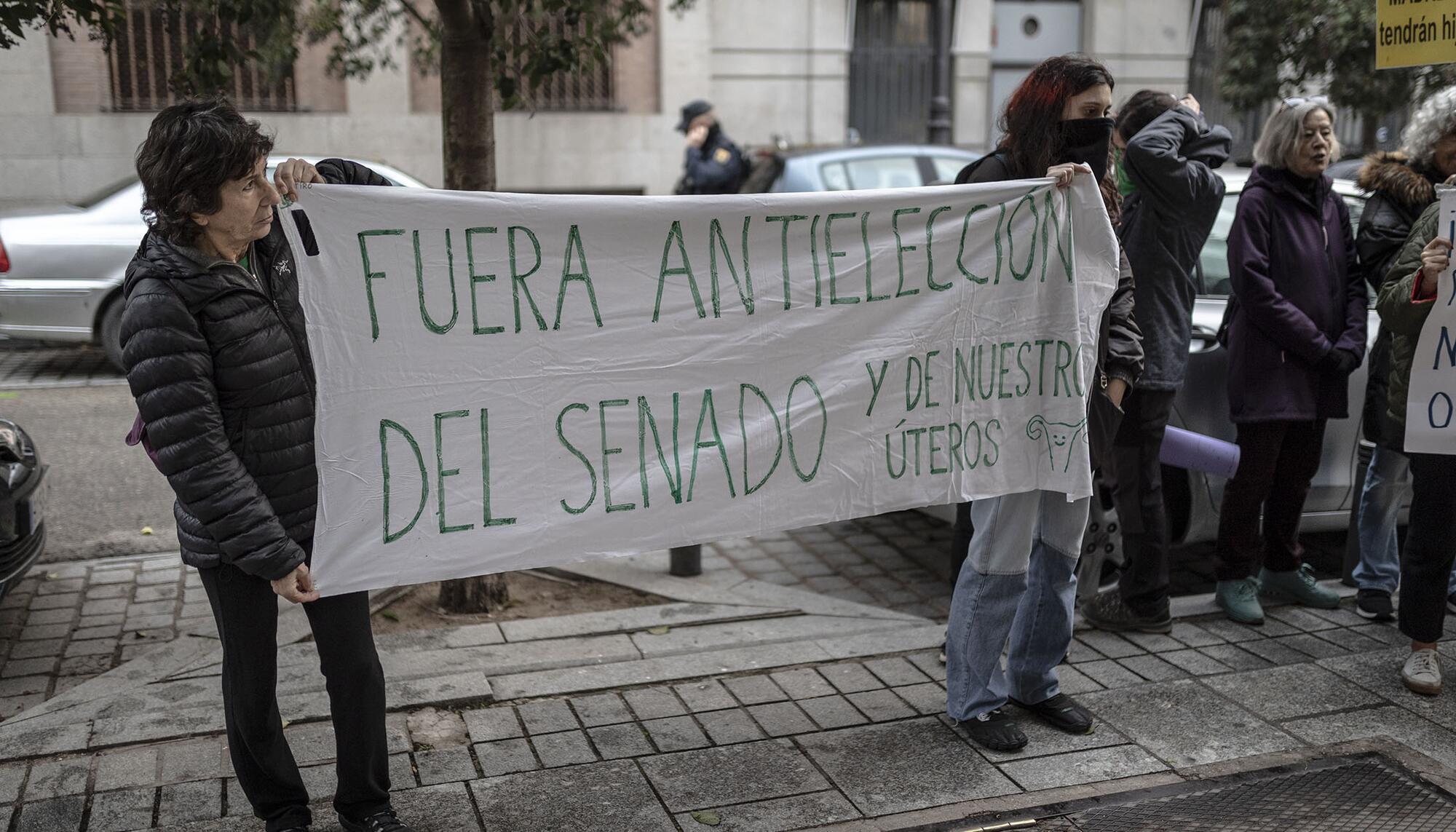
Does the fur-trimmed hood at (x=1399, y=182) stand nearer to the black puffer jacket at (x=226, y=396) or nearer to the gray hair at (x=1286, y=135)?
the gray hair at (x=1286, y=135)

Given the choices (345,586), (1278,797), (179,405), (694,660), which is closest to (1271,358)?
(1278,797)

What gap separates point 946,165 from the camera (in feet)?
34.0

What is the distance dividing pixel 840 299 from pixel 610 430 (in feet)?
2.47

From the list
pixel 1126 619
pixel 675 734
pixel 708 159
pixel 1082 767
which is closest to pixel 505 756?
pixel 675 734

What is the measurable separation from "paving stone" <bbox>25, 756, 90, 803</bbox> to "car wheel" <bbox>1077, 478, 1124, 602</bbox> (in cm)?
333

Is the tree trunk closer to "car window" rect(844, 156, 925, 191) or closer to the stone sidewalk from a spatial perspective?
the stone sidewalk

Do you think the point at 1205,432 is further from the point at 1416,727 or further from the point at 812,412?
the point at 812,412

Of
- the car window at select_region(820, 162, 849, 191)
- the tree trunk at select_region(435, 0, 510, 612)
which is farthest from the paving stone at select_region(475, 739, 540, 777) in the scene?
the car window at select_region(820, 162, 849, 191)

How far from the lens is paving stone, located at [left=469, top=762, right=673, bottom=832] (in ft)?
11.1

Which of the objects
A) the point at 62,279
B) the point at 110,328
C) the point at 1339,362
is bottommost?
the point at 110,328

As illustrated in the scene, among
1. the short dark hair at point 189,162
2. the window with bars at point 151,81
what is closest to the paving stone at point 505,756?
the short dark hair at point 189,162

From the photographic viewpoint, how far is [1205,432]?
5.09 metres

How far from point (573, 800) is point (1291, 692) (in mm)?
2341

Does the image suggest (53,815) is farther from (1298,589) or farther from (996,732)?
(1298,589)
